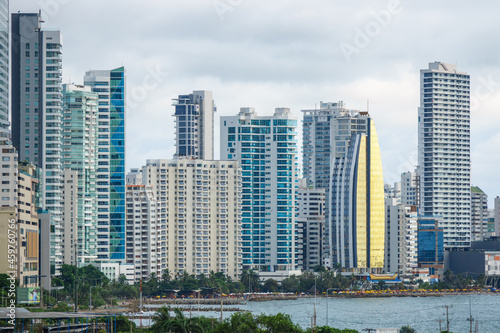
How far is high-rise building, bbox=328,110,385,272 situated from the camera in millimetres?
191625

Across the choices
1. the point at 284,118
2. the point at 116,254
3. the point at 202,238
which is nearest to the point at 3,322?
the point at 116,254

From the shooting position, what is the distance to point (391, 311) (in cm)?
14712

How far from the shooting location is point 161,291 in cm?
16625

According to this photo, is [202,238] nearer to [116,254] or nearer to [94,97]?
[116,254]

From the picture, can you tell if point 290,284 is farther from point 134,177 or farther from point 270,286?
point 134,177

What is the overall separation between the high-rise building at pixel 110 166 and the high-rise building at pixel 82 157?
1.50 meters

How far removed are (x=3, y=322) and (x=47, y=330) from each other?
6.50 meters

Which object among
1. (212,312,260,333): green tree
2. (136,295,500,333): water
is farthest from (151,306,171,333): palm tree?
(136,295,500,333): water

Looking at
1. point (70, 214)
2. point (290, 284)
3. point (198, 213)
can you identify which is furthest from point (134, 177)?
point (70, 214)

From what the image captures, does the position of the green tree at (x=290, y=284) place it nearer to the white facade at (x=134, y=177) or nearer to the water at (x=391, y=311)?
the water at (x=391, y=311)

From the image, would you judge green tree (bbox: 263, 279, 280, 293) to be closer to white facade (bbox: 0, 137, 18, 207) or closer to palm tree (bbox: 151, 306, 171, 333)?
white facade (bbox: 0, 137, 18, 207)

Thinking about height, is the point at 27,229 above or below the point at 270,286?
above

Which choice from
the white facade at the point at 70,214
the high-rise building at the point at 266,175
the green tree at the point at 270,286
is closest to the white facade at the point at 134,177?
the high-rise building at the point at 266,175

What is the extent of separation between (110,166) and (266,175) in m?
37.4
